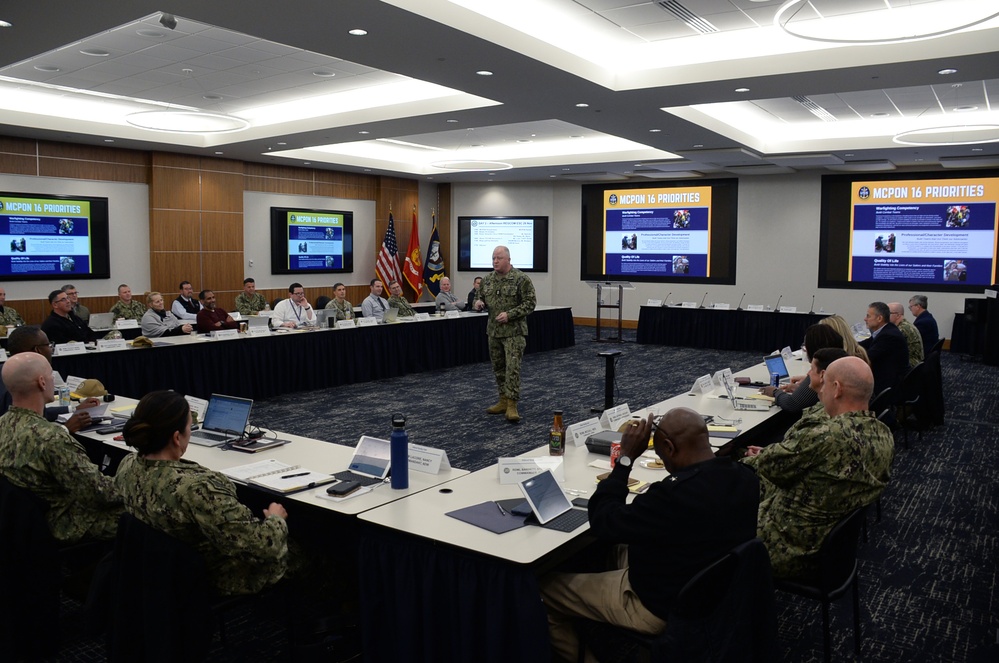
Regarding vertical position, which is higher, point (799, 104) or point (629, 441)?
point (799, 104)

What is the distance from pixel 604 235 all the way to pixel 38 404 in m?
13.4

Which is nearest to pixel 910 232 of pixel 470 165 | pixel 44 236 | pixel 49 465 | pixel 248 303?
pixel 470 165

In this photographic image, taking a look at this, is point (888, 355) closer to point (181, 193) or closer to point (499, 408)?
point (499, 408)

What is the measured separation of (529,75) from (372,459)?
4202 millimetres

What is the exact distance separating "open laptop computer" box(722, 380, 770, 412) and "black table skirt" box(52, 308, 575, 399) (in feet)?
17.1

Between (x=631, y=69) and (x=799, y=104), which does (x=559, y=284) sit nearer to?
Answer: (x=799, y=104)

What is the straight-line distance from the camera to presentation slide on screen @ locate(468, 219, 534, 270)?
16188mm

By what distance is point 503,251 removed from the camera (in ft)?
23.7

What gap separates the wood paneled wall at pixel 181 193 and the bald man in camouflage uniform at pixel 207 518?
9400 mm

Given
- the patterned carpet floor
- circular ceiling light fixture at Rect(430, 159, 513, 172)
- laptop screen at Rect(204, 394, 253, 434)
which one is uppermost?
circular ceiling light fixture at Rect(430, 159, 513, 172)

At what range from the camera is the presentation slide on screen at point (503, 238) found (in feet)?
53.1

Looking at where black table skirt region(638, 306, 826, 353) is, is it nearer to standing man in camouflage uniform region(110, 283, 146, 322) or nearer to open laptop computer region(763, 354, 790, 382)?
open laptop computer region(763, 354, 790, 382)

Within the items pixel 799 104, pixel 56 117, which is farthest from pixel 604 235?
pixel 56 117

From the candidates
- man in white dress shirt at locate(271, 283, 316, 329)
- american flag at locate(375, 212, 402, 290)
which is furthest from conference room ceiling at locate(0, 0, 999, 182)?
american flag at locate(375, 212, 402, 290)
